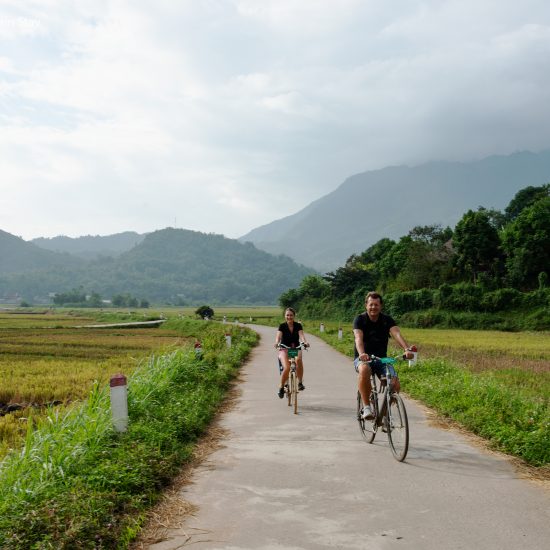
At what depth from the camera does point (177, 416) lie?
25.0ft

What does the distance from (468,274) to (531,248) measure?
687 centimetres

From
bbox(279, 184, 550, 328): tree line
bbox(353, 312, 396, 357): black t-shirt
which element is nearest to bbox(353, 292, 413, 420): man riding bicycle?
bbox(353, 312, 396, 357): black t-shirt

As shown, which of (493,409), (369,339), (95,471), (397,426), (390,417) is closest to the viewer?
(95,471)

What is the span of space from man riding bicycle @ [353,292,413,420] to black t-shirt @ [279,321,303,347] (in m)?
3.07

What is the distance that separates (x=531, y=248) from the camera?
1784 inches

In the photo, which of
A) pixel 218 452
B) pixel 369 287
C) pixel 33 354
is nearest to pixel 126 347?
pixel 33 354

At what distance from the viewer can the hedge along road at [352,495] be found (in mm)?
3934

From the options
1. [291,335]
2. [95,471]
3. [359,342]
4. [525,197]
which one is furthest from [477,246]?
[95,471]

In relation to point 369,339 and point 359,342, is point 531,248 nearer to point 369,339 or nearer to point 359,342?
point 369,339

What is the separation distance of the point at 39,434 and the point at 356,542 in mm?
3763

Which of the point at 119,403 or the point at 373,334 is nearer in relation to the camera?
the point at 119,403

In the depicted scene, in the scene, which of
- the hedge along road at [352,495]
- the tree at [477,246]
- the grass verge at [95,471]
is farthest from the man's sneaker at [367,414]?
the tree at [477,246]

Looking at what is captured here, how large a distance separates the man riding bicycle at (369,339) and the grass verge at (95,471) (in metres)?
2.28

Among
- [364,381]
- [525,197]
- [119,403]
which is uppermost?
[525,197]
